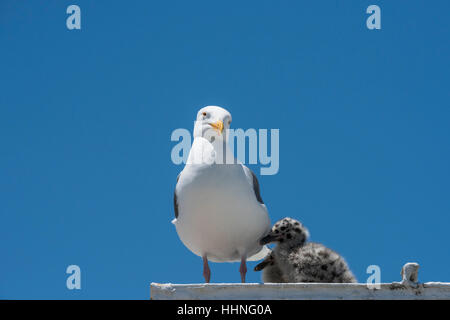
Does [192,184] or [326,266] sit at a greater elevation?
[192,184]

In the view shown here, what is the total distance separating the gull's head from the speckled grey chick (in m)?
1.18

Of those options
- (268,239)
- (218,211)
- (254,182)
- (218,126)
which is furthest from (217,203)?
(218,126)

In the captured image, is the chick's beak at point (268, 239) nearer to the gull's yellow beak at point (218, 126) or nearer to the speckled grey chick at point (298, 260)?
the speckled grey chick at point (298, 260)

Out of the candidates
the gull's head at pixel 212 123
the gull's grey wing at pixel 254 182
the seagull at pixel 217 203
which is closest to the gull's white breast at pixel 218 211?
the seagull at pixel 217 203

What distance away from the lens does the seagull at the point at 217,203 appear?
621 cm

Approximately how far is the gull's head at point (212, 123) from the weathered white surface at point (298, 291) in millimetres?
2149

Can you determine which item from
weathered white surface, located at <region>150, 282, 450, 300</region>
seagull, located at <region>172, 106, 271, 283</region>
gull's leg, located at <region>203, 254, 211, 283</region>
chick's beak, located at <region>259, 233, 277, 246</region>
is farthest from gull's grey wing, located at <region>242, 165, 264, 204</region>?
weathered white surface, located at <region>150, 282, 450, 300</region>

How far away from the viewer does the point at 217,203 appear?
619 centimetres
